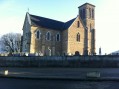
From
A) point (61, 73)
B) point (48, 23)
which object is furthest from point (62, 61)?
point (48, 23)

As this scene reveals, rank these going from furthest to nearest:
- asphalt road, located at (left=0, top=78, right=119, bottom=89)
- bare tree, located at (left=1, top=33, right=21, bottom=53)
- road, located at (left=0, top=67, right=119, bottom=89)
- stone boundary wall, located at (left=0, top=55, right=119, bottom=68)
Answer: bare tree, located at (left=1, top=33, right=21, bottom=53)
stone boundary wall, located at (left=0, top=55, right=119, bottom=68)
road, located at (left=0, top=67, right=119, bottom=89)
asphalt road, located at (left=0, top=78, right=119, bottom=89)

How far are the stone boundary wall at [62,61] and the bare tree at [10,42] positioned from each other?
36.9m

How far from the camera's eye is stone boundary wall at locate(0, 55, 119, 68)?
134ft

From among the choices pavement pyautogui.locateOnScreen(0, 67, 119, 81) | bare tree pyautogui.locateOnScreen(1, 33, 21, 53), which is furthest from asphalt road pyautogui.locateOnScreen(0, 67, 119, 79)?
bare tree pyautogui.locateOnScreen(1, 33, 21, 53)

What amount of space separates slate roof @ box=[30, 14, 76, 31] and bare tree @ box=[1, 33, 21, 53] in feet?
65.9

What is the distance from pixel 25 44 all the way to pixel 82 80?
45.1m

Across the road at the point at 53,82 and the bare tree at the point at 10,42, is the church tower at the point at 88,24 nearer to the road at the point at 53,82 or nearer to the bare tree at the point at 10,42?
the bare tree at the point at 10,42

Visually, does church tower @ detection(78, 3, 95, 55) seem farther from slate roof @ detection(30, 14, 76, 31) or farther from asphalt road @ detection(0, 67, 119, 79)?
asphalt road @ detection(0, 67, 119, 79)

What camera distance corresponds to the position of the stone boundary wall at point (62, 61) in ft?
134

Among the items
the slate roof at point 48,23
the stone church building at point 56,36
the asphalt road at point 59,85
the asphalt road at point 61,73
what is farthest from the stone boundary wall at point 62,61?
the asphalt road at point 59,85

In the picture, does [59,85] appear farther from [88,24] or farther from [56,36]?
[88,24]

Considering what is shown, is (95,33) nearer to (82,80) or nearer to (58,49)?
(58,49)

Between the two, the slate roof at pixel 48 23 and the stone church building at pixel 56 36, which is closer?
the stone church building at pixel 56 36

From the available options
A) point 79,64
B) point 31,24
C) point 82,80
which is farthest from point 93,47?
point 82,80
